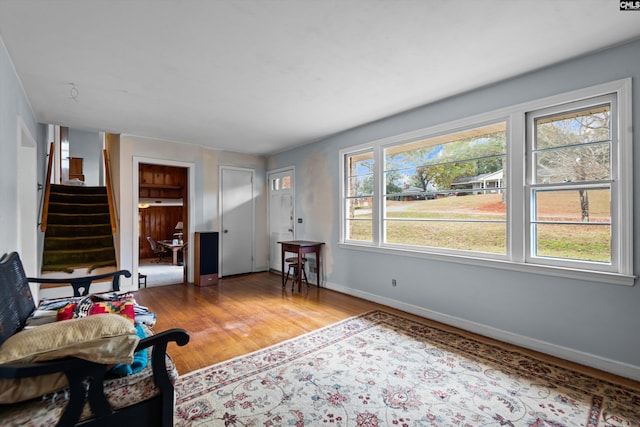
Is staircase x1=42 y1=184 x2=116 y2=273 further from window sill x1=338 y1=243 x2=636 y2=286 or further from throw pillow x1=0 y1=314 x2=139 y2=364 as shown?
window sill x1=338 y1=243 x2=636 y2=286

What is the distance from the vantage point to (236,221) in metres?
5.93

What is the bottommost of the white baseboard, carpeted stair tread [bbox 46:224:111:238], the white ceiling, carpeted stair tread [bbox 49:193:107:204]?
the white baseboard

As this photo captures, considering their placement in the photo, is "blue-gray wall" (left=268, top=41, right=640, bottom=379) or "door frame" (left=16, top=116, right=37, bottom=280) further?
"door frame" (left=16, top=116, right=37, bottom=280)

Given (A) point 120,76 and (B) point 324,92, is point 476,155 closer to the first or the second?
(B) point 324,92

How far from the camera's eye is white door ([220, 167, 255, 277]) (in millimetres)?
5766

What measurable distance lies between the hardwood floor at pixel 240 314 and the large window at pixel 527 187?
887 mm

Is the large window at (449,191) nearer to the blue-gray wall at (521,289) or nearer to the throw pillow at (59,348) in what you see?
the blue-gray wall at (521,289)

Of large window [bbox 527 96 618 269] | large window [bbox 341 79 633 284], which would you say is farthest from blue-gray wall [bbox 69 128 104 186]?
large window [bbox 527 96 618 269]

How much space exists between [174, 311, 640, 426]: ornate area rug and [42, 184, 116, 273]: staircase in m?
3.81

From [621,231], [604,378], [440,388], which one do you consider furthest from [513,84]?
[440,388]

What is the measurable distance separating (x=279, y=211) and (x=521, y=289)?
4.33m

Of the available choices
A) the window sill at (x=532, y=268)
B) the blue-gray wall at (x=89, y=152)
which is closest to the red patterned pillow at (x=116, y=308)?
the window sill at (x=532, y=268)

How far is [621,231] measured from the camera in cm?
222

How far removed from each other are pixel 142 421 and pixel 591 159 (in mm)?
3472
